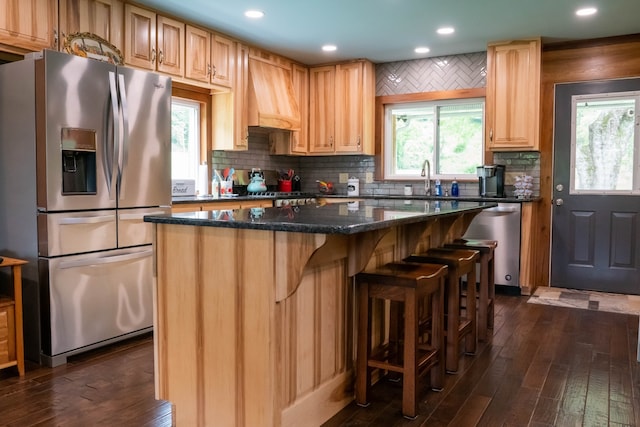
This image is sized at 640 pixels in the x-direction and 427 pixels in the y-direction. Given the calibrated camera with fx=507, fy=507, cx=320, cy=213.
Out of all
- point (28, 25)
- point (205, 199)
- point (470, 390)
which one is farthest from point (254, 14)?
point (470, 390)

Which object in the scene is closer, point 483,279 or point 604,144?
point 483,279

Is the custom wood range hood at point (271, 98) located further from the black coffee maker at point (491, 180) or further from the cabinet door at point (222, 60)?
the black coffee maker at point (491, 180)

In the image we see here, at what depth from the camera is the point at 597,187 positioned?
16.4ft

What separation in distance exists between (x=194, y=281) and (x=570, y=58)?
4588 mm

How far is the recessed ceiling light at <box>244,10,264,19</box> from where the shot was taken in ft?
13.6

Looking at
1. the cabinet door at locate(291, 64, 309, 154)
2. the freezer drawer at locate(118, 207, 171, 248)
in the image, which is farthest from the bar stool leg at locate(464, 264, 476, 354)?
the cabinet door at locate(291, 64, 309, 154)

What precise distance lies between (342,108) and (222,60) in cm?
161

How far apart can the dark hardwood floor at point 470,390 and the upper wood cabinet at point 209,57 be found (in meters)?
2.41

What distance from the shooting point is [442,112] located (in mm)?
5762

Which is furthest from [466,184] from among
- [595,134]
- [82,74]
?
[82,74]

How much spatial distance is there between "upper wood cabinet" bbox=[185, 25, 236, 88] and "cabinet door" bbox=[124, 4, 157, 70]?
1.30 feet

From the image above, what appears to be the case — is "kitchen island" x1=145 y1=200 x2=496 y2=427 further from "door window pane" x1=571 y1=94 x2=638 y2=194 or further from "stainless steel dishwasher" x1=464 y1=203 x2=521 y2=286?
"door window pane" x1=571 y1=94 x2=638 y2=194

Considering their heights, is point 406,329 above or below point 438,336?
above

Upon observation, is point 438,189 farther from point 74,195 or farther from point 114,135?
→ point 74,195
